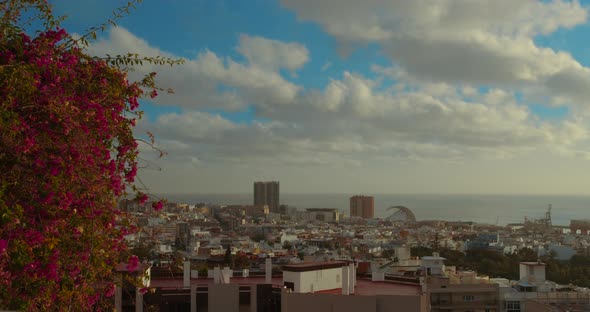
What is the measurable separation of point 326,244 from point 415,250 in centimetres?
956

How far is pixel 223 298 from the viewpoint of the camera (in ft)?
28.2

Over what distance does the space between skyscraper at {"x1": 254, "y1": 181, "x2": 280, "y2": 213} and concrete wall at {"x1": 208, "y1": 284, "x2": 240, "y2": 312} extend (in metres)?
103

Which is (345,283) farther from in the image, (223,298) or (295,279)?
(223,298)

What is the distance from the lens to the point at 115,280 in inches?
123

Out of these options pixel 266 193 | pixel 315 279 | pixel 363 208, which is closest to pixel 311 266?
pixel 315 279

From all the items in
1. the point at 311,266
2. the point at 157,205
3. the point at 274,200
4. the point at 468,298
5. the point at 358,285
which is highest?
the point at 274,200

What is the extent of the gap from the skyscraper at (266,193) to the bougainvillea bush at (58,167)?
355 ft

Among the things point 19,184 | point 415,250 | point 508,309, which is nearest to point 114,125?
point 19,184

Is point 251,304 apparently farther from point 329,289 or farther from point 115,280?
point 115,280

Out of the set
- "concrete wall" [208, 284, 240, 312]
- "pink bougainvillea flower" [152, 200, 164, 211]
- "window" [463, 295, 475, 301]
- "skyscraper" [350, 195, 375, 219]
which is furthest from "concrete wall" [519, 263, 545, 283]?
"skyscraper" [350, 195, 375, 219]

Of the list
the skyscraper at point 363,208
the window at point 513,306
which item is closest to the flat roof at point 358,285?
the window at point 513,306

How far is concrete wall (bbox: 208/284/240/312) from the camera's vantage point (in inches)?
338

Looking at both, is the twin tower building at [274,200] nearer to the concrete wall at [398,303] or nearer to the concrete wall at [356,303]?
the concrete wall at [356,303]

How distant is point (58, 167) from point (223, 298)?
6.35 metres
